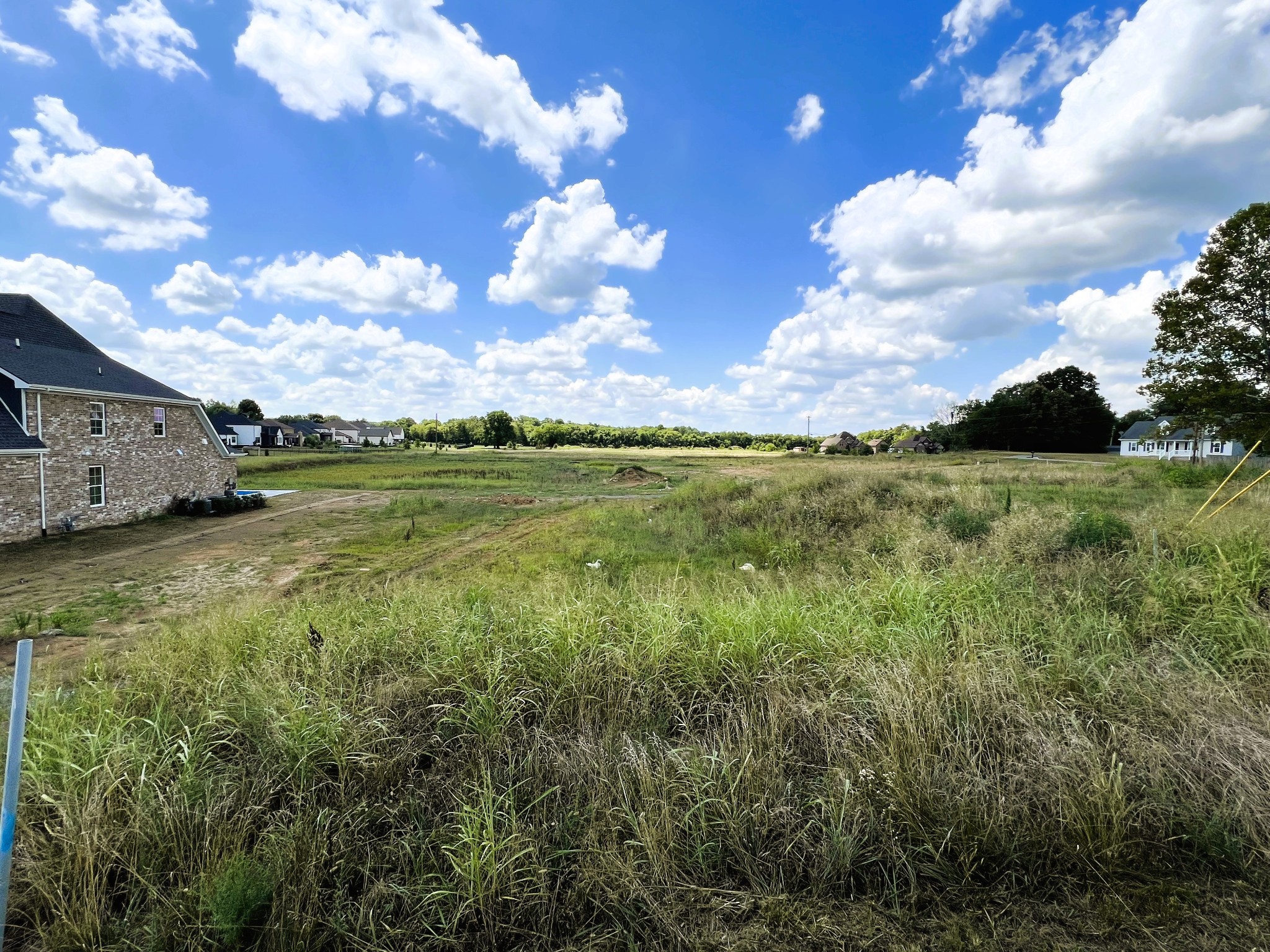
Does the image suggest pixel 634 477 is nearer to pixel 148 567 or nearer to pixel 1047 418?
pixel 148 567

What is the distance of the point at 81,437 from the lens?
17.7m

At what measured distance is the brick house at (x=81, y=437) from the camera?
627 inches

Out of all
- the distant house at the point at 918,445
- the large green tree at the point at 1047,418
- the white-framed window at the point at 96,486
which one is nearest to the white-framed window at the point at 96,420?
the white-framed window at the point at 96,486

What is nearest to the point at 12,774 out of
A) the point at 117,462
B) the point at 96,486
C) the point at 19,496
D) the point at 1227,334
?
the point at 19,496

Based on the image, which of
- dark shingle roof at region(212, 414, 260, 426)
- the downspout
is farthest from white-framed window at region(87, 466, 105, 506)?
dark shingle roof at region(212, 414, 260, 426)

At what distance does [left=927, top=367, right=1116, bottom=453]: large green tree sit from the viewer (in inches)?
2776

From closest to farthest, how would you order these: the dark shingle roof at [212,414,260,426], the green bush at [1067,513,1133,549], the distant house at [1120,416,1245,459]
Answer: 1. the green bush at [1067,513,1133,549]
2. the distant house at [1120,416,1245,459]
3. the dark shingle roof at [212,414,260,426]

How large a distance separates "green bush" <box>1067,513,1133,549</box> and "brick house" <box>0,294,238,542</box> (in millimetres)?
25171

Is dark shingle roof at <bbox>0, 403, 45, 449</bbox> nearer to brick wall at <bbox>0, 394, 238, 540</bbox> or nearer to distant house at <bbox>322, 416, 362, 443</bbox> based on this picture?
brick wall at <bbox>0, 394, 238, 540</bbox>

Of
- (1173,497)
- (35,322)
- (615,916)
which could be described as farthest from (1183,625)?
(35,322)

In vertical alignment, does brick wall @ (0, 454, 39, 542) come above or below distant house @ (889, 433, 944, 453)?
below

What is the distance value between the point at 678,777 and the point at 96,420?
948 inches

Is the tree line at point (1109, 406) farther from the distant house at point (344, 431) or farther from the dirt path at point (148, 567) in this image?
the dirt path at point (148, 567)

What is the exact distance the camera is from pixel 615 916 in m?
2.58
